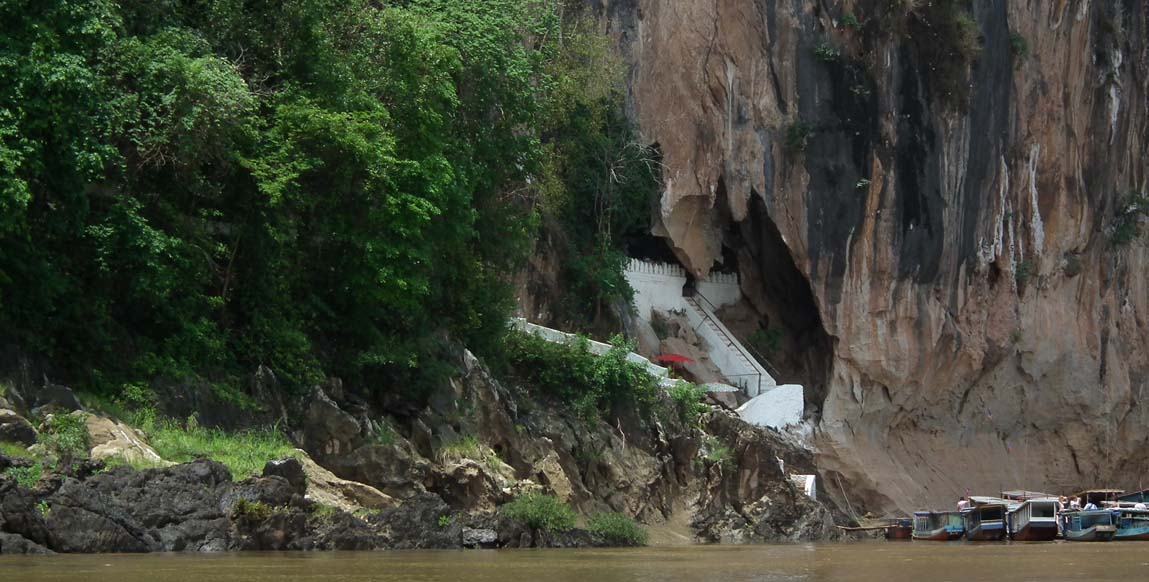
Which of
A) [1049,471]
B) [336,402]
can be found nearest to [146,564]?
[336,402]

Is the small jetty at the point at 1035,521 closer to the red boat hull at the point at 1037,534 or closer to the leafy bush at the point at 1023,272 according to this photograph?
the red boat hull at the point at 1037,534

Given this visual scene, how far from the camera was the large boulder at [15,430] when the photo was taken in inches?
622

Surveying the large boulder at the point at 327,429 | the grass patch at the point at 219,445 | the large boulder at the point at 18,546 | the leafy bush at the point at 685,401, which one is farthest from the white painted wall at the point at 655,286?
the large boulder at the point at 18,546

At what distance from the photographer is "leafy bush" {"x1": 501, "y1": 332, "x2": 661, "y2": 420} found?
27.6 metres

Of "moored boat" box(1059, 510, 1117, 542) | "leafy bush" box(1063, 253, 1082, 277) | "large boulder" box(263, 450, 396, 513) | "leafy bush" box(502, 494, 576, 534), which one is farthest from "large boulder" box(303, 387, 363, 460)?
"leafy bush" box(1063, 253, 1082, 277)

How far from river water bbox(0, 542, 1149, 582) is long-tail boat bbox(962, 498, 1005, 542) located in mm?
11166

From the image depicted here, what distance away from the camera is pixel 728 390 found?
3344 centimetres

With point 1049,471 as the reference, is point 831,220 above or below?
above

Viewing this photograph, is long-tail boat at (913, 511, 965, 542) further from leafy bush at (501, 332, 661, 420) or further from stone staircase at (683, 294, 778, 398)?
leafy bush at (501, 332, 661, 420)

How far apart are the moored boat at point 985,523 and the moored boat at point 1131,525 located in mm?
2250

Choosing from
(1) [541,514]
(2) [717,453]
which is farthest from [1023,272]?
(1) [541,514]

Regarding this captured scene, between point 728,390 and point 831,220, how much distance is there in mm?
5424

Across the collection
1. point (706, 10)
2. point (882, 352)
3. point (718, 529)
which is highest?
point (706, 10)

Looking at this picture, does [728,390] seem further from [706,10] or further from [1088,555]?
[1088,555]
